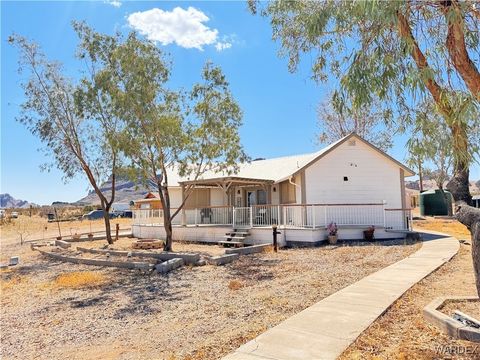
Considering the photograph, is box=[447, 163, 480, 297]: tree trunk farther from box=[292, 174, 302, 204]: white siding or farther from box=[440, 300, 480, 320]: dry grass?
box=[292, 174, 302, 204]: white siding

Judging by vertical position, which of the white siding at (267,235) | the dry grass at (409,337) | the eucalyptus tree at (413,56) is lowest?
the dry grass at (409,337)

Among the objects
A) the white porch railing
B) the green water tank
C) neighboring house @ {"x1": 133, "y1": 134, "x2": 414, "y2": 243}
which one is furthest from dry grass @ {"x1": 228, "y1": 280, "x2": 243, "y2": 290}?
the green water tank

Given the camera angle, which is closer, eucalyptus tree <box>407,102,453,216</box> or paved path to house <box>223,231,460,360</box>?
paved path to house <box>223,231,460,360</box>

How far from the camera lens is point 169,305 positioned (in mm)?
8516

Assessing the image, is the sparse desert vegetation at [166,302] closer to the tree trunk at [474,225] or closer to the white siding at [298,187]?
the tree trunk at [474,225]

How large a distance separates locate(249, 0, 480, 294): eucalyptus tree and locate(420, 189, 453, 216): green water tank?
3127 centimetres

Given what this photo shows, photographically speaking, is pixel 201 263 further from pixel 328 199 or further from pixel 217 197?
pixel 217 197

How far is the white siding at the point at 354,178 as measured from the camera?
19.2 metres

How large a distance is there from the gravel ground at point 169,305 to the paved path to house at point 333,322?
1.26ft

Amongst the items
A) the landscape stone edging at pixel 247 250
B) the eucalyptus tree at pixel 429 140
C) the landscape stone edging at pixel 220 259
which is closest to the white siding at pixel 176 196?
the landscape stone edging at pixel 247 250

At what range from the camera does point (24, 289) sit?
11.6 m

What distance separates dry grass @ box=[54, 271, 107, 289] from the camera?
37.1 feet

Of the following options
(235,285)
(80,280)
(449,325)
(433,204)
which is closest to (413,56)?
(449,325)

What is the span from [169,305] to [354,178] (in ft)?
44.4
